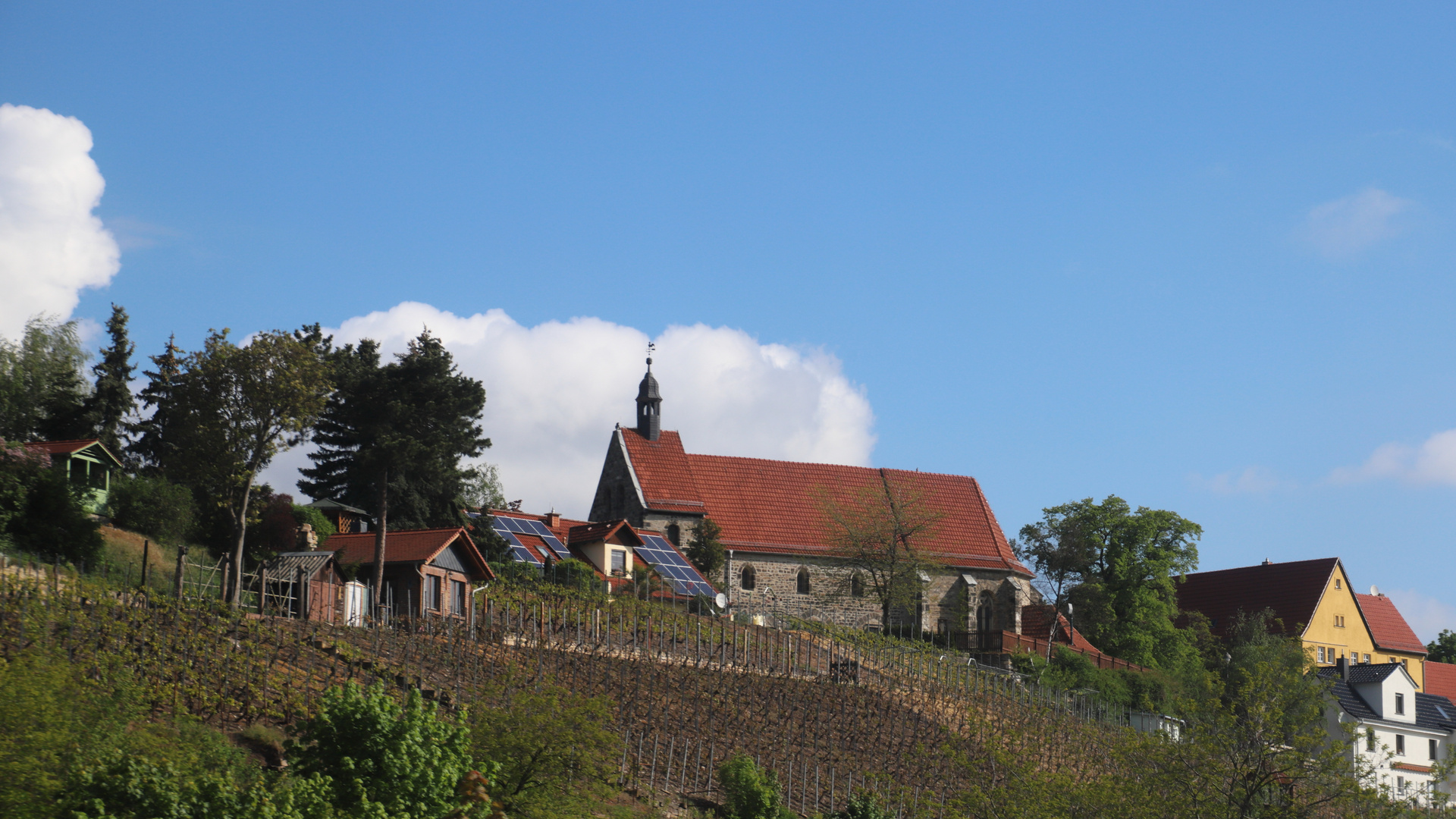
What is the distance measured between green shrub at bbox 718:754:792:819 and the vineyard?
1703 mm

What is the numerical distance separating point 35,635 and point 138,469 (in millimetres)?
34521

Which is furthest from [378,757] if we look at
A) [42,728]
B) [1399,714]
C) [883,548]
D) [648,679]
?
[1399,714]

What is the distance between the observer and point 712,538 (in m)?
58.5

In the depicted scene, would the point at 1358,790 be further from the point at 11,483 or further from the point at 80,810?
the point at 11,483

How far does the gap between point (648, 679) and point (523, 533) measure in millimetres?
19832

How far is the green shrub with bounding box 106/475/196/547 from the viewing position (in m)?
38.6

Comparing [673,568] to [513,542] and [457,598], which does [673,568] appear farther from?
[457,598]

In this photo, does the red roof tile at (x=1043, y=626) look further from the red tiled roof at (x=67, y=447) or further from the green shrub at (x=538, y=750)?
the green shrub at (x=538, y=750)

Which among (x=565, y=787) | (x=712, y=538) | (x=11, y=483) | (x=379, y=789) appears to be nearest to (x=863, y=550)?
(x=712, y=538)

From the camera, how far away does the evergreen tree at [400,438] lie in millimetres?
36906

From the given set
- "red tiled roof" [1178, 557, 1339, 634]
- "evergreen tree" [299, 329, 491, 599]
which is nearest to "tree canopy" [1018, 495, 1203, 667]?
"red tiled roof" [1178, 557, 1339, 634]

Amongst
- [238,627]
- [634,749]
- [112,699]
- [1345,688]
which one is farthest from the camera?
[1345,688]

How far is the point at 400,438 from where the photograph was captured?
36.7m

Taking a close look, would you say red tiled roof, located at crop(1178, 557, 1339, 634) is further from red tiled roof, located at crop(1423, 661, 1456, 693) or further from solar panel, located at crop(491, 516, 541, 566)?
solar panel, located at crop(491, 516, 541, 566)
